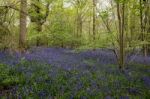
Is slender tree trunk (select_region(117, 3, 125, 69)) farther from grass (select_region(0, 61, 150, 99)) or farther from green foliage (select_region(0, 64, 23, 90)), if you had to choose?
green foliage (select_region(0, 64, 23, 90))

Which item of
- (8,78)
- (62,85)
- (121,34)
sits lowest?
(62,85)

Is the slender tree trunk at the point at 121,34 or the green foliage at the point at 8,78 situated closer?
the green foliage at the point at 8,78

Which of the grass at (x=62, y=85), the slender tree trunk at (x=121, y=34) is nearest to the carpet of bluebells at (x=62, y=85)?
the grass at (x=62, y=85)

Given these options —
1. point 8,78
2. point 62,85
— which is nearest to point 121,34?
point 62,85

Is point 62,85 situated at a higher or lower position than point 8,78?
lower

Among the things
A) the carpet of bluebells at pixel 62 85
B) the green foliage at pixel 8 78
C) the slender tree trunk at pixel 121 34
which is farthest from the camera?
the slender tree trunk at pixel 121 34

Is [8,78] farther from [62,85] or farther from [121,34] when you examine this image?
[121,34]

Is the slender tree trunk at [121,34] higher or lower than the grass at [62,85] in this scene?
higher

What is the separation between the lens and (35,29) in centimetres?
2855

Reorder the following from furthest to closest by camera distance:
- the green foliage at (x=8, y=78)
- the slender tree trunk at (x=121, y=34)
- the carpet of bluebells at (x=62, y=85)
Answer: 1. the slender tree trunk at (x=121, y=34)
2. the green foliage at (x=8, y=78)
3. the carpet of bluebells at (x=62, y=85)

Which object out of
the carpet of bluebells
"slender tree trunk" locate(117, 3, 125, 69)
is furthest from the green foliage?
"slender tree trunk" locate(117, 3, 125, 69)

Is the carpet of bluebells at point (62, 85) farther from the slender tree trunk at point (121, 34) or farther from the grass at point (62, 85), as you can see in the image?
the slender tree trunk at point (121, 34)

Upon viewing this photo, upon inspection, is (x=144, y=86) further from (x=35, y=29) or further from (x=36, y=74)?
(x=35, y=29)

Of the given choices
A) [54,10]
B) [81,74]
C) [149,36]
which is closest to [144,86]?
[81,74]
